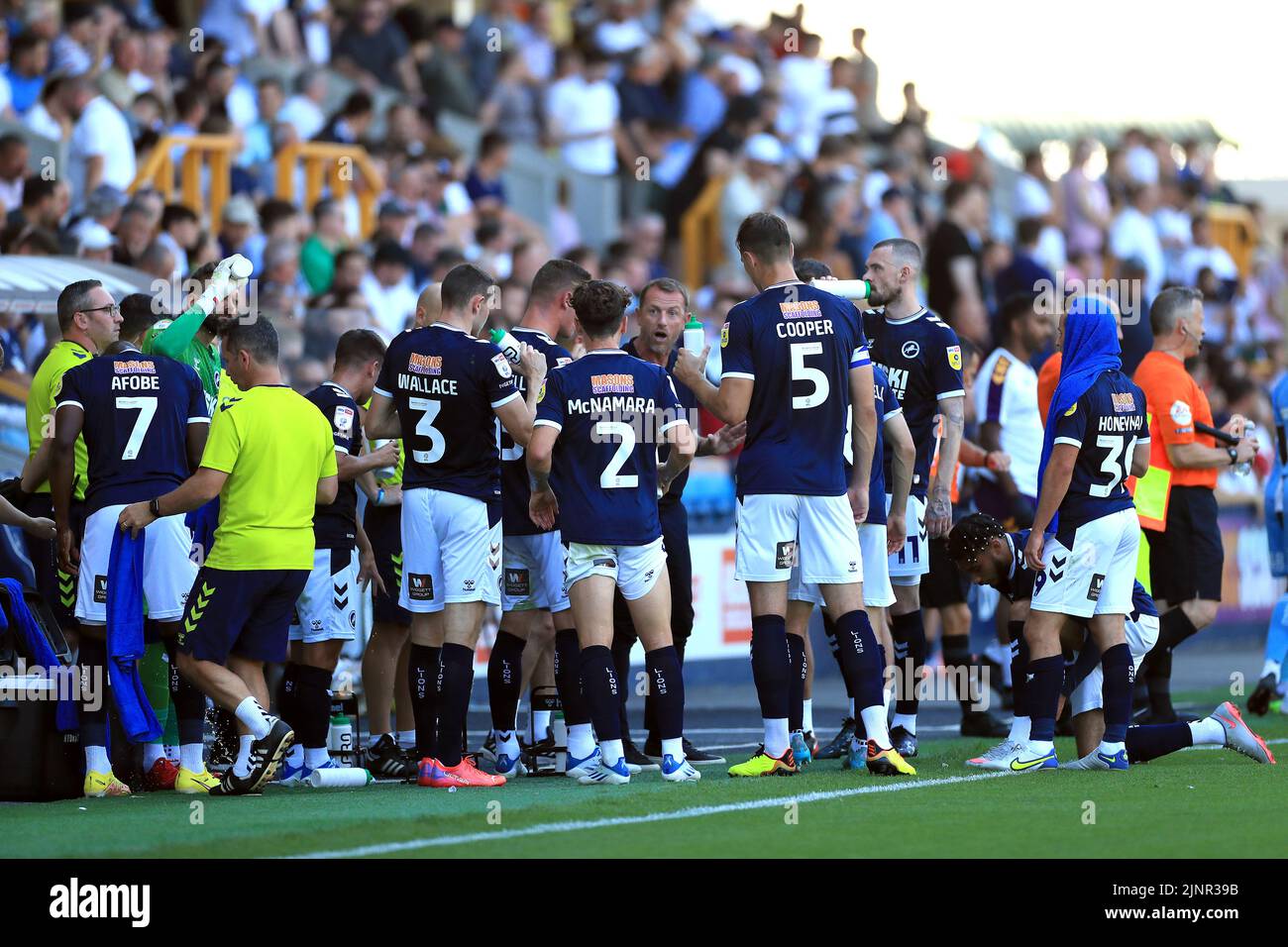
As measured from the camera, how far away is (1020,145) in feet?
142

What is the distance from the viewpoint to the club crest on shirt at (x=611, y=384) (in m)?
9.56

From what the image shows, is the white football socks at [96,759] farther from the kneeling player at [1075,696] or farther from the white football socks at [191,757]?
the kneeling player at [1075,696]

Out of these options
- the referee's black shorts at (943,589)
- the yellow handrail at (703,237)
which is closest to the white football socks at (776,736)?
the referee's black shorts at (943,589)

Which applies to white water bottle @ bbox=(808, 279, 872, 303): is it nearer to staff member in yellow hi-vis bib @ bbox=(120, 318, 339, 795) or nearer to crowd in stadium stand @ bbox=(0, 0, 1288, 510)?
staff member in yellow hi-vis bib @ bbox=(120, 318, 339, 795)

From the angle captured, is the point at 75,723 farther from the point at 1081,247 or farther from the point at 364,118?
the point at 1081,247

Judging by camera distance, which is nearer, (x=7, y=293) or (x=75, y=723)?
(x=75, y=723)

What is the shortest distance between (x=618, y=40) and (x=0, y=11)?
764cm

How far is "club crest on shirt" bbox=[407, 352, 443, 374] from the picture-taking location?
381 inches

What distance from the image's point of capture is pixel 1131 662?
10.3 m

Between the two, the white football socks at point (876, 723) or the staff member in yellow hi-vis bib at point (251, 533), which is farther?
the white football socks at point (876, 723)

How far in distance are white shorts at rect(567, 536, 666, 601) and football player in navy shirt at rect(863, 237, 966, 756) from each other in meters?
2.00

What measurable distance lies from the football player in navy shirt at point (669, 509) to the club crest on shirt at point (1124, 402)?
6.10ft

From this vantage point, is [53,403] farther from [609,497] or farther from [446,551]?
[609,497]
